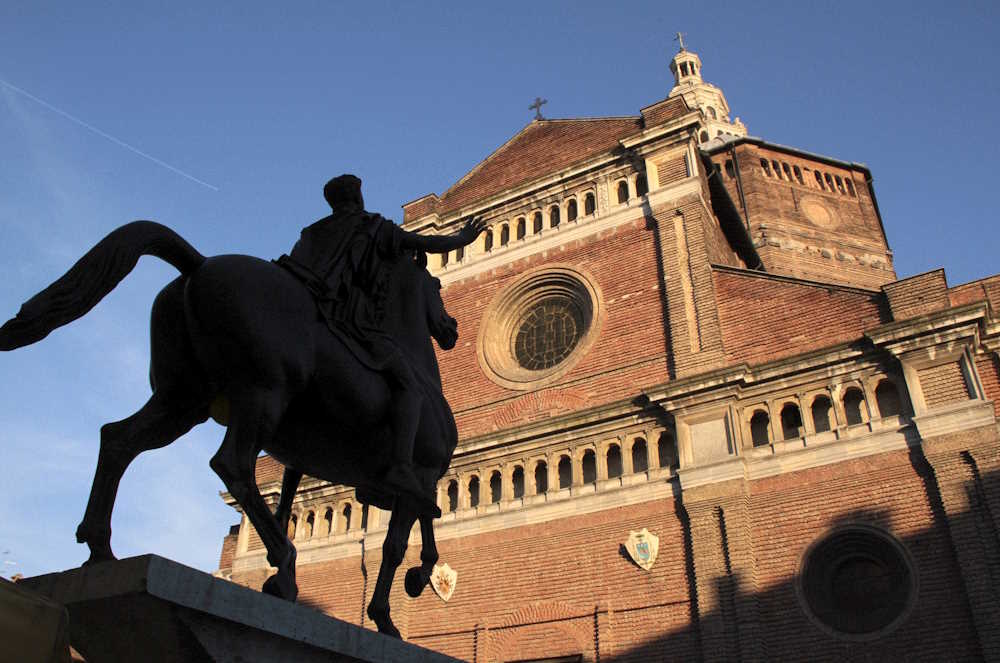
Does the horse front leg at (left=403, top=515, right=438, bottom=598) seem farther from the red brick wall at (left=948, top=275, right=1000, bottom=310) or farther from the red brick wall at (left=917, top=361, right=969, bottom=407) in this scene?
the red brick wall at (left=948, top=275, right=1000, bottom=310)

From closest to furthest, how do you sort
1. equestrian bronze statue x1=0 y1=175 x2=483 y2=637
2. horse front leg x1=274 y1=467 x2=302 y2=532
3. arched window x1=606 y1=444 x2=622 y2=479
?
equestrian bronze statue x1=0 y1=175 x2=483 y2=637 → horse front leg x1=274 y1=467 x2=302 y2=532 → arched window x1=606 y1=444 x2=622 y2=479

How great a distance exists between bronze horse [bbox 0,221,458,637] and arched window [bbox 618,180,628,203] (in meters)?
16.6

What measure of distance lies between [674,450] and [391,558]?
1210 cm

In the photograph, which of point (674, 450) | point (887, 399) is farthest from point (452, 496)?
point (887, 399)

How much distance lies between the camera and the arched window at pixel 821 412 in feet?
50.2

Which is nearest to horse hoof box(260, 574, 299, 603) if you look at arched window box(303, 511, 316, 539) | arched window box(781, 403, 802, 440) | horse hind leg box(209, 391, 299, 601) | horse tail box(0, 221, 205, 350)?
horse hind leg box(209, 391, 299, 601)

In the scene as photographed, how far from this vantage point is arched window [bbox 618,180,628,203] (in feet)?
68.0

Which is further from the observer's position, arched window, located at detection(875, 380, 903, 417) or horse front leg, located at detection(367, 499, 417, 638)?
arched window, located at detection(875, 380, 903, 417)

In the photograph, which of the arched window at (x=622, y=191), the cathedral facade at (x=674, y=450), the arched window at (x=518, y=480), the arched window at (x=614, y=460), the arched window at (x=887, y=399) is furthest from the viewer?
the arched window at (x=622, y=191)

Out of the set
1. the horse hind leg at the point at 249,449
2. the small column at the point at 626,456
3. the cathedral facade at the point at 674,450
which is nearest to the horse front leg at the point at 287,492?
the horse hind leg at the point at 249,449

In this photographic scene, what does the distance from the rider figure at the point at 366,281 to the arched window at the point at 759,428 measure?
11.5m

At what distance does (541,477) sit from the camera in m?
17.8

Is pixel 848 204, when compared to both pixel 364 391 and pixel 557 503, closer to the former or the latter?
pixel 557 503

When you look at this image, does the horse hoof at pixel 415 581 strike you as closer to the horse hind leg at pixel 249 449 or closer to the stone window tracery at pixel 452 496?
the horse hind leg at pixel 249 449
